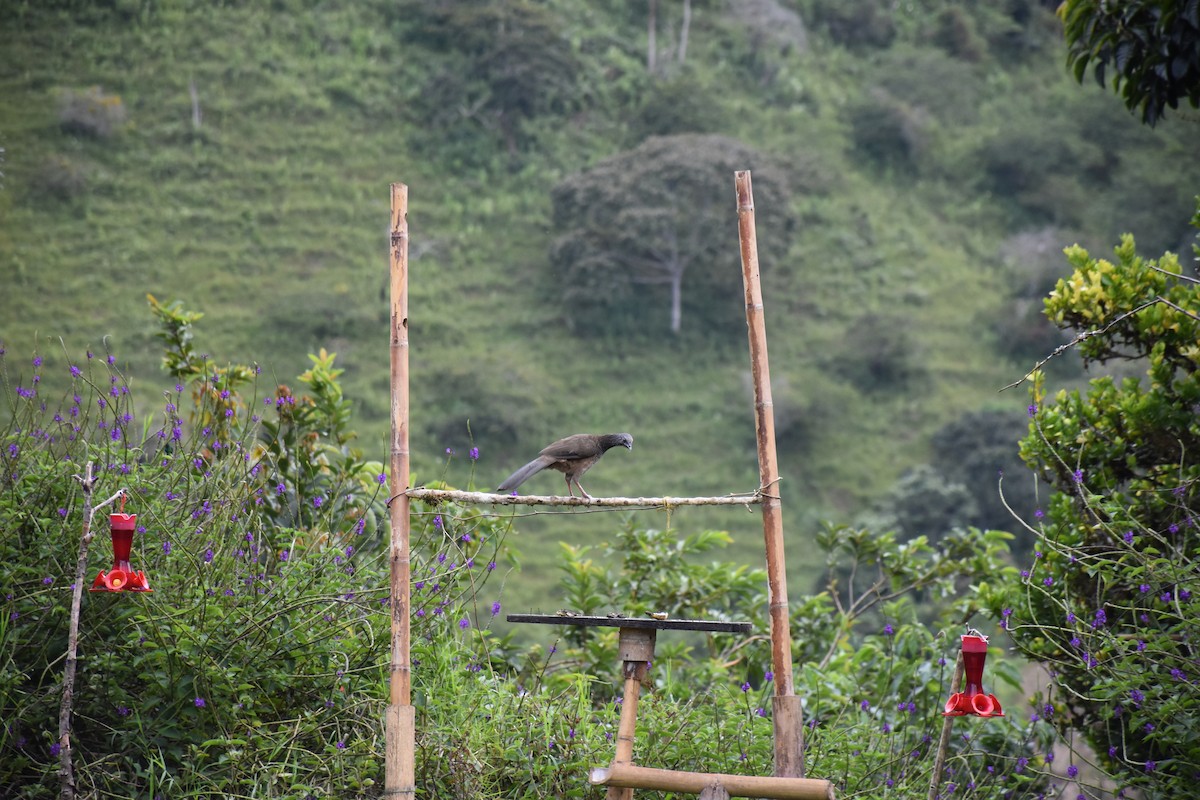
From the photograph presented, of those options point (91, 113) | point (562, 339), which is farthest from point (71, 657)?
point (91, 113)

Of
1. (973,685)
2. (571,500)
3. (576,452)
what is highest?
(576,452)

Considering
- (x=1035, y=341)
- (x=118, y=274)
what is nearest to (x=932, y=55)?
(x=1035, y=341)

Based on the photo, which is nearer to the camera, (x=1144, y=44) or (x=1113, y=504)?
(x=1113, y=504)

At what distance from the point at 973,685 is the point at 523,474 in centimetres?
127

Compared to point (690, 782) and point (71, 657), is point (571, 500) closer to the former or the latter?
point (690, 782)

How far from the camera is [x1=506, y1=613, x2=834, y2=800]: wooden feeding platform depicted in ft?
9.99

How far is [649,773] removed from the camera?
3092 mm

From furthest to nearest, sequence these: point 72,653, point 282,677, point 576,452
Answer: point 576,452, point 282,677, point 72,653

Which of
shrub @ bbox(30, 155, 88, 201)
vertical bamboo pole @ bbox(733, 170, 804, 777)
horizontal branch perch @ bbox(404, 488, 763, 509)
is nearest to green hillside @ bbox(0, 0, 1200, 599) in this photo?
shrub @ bbox(30, 155, 88, 201)

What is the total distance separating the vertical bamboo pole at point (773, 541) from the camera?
345 centimetres

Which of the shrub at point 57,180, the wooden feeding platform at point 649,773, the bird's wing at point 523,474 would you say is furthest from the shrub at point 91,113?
the wooden feeding platform at point 649,773

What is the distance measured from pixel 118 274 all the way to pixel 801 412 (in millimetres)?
12713

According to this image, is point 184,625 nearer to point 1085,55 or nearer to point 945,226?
point 1085,55

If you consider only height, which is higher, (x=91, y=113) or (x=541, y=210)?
(x=91, y=113)
